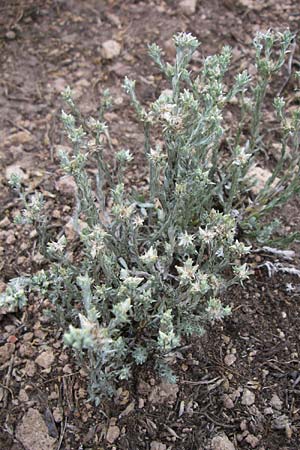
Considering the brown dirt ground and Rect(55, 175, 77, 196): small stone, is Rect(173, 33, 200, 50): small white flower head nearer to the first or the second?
the brown dirt ground

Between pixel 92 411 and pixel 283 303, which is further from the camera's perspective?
pixel 283 303

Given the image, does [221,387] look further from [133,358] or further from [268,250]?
[268,250]

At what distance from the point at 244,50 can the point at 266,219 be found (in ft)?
4.44

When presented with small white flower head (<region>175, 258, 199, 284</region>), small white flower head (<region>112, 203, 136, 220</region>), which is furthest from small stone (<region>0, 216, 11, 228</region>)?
small white flower head (<region>175, 258, 199, 284</region>)

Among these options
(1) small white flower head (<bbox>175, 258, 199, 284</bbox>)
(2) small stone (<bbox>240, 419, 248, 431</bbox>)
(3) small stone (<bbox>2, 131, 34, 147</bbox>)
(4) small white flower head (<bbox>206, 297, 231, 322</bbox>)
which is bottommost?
(2) small stone (<bbox>240, 419, 248, 431</bbox>)

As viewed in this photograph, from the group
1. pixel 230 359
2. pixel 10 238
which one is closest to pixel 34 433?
pixel 230 359

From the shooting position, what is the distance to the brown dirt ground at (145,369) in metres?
2.23

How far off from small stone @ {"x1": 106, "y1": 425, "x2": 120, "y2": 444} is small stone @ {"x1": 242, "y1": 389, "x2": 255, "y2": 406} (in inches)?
20.8

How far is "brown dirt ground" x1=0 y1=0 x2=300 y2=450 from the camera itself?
2234 millimetres

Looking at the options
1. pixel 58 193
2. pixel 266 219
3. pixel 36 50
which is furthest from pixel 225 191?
pixel 36 50

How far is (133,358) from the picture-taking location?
232 centimetres

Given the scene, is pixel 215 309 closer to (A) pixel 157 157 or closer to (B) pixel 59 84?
(A) pixel 157 157

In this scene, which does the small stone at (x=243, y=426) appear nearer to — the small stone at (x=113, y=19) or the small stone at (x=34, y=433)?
the small stone at (x=34, y=433)

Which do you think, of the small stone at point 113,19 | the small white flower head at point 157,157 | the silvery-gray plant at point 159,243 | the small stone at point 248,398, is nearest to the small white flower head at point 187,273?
the silvery-gray plant at point 159,243
